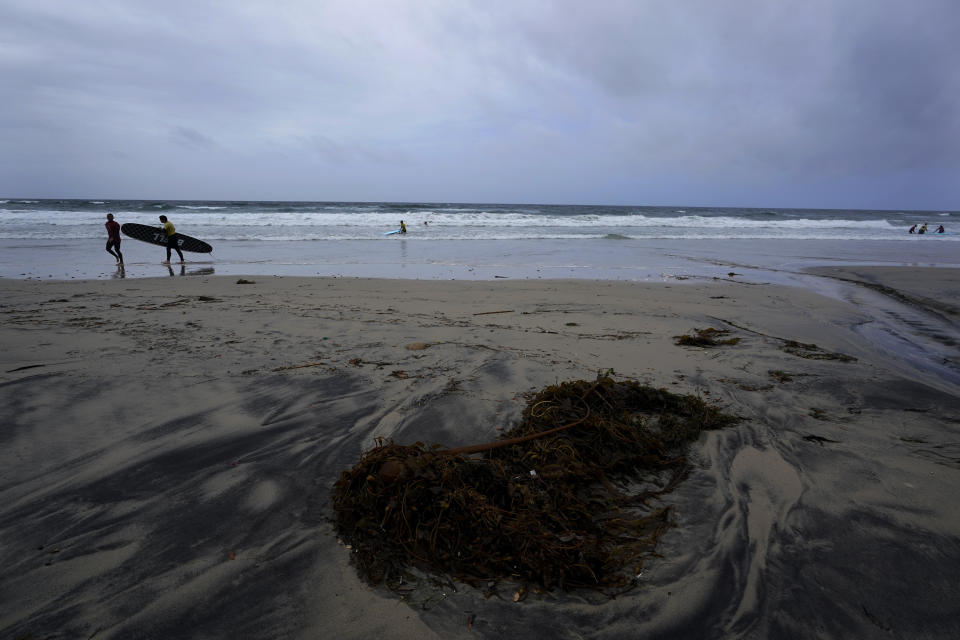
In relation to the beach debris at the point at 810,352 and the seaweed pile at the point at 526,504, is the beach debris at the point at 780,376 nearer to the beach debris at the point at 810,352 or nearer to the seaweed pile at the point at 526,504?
the beach debris at the point at 810,352

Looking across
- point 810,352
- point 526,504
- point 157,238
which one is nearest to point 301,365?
point 526,504

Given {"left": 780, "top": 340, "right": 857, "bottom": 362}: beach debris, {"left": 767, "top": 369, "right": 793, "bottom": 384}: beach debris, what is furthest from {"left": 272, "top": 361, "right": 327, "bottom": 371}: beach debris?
{"left": 780, "top": 340, "right": 857, "bottom": 362}: beach debris

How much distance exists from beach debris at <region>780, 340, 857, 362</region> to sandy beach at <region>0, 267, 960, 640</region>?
4cm

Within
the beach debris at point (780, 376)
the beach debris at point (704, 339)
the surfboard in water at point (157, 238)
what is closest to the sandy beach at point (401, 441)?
the beach debris at point (780, 376)

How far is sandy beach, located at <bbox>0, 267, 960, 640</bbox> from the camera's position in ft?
6.08

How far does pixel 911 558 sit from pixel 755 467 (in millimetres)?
850

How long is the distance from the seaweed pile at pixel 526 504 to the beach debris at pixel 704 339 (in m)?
2.56

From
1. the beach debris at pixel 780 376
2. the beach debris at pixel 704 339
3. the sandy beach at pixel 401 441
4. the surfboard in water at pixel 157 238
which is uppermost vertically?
the surfboard in water at pixel 157 238

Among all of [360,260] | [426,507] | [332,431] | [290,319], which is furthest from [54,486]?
[360,260]

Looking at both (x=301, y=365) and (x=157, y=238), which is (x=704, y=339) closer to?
(x=301, y=365)

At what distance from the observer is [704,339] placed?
5.61 m

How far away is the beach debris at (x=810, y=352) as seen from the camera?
16.7 ft

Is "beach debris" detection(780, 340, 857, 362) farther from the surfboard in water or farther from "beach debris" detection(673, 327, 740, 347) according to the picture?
the surfboard in water

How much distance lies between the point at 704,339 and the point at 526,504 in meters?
4.17
